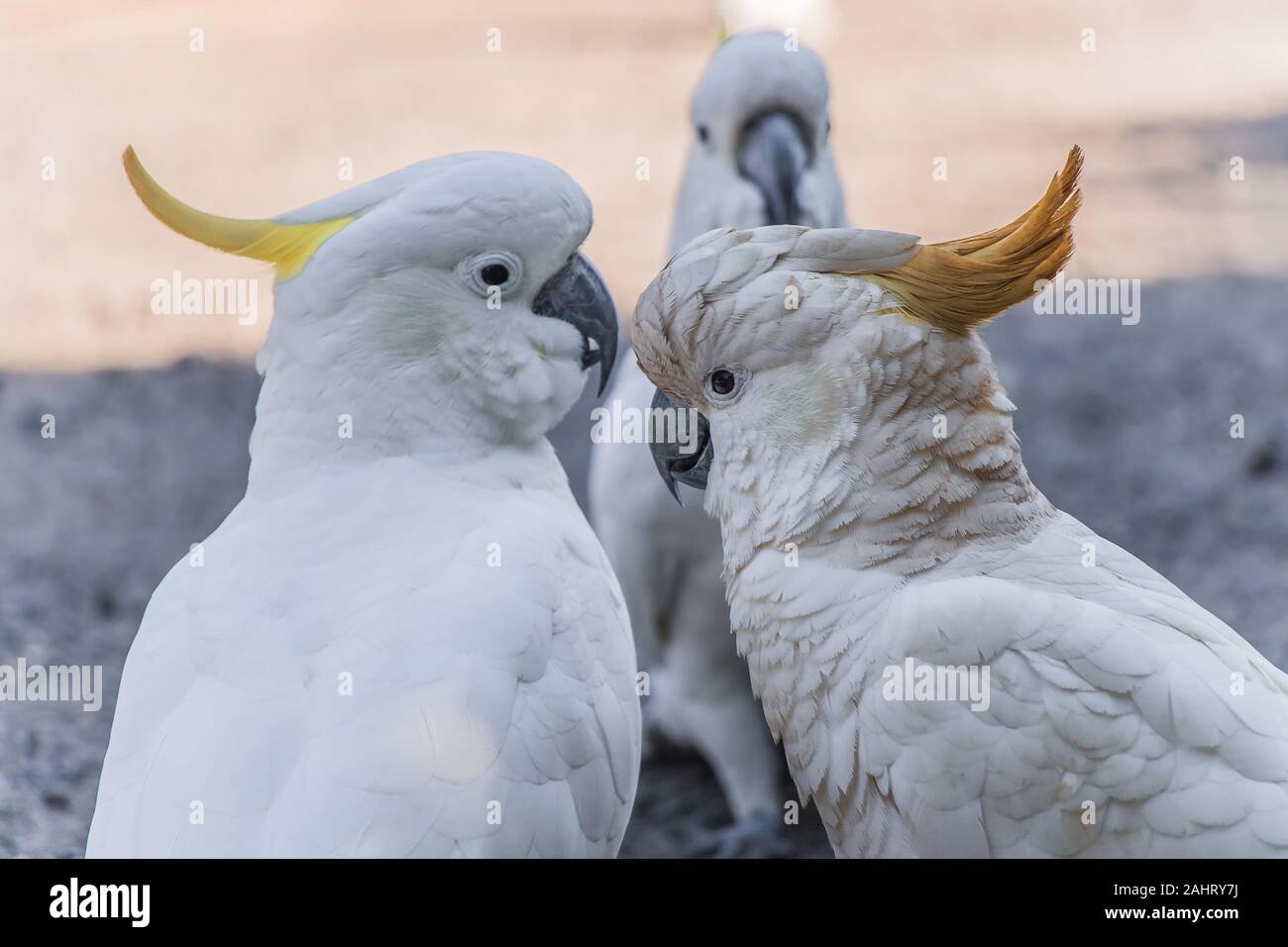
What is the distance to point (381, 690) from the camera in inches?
62.3

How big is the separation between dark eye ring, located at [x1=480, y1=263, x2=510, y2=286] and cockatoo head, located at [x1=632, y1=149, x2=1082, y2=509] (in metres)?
0.30

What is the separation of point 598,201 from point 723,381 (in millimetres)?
3694

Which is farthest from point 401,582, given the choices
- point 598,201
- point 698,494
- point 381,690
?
point 598,201

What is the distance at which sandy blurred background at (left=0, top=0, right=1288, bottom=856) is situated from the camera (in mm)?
3578

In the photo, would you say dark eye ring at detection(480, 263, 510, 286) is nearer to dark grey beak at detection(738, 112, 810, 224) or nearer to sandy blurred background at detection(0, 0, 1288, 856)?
dark grey beak at detection(738, 112, 810, 224)

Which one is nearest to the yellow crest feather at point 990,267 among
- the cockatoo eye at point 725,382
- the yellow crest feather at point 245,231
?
the cockatoo eye at point 725,382

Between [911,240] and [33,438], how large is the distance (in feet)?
11.4

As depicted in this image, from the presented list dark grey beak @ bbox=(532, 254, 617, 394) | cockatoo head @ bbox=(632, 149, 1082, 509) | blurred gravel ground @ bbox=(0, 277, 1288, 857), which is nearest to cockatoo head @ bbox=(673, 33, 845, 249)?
blurred gravel ground @ bbox=(0, 277, 1288, 857)

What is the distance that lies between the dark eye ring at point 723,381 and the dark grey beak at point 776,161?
1076 mm

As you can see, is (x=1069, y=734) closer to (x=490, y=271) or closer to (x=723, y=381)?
(x=723, y=381)

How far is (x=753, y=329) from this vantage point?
5.35 ft

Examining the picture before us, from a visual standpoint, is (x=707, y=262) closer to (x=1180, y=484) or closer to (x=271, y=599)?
(x=271, y=599)

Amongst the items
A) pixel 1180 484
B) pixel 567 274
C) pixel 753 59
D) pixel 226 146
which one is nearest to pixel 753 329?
pixel 567 274

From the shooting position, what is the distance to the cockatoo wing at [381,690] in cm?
153
